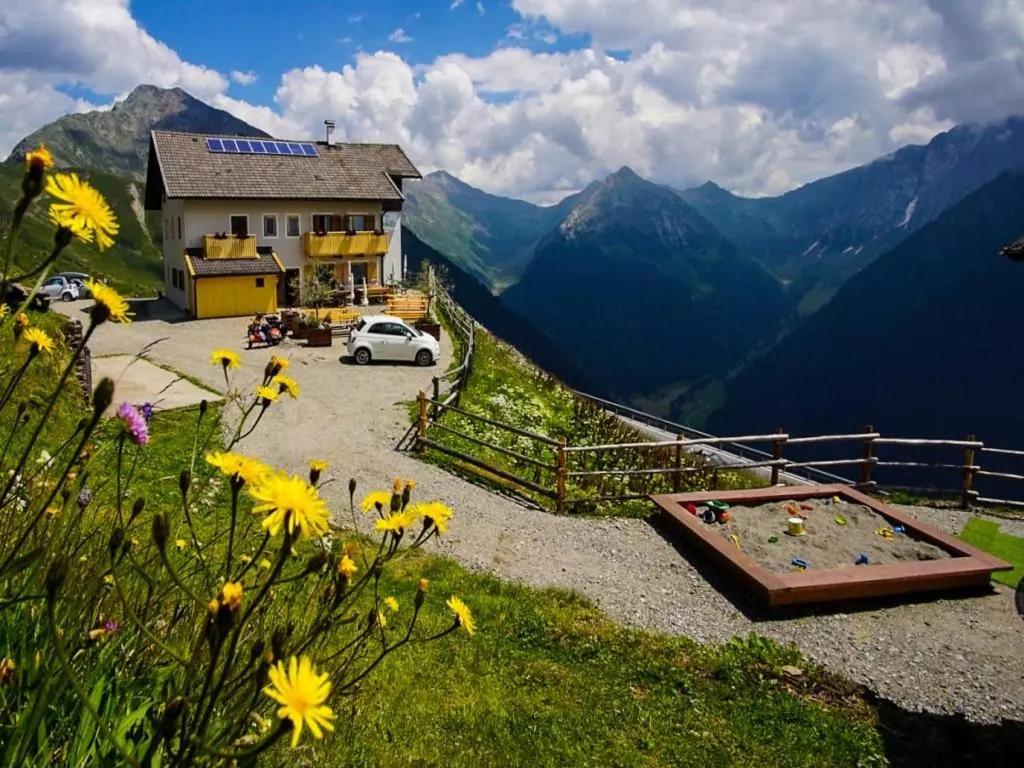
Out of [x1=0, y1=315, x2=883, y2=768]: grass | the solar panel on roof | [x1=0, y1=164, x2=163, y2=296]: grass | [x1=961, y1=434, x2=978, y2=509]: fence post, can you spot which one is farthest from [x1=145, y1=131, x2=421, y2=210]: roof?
[x1=0, y1=164, x2=163, y2=296]: grass

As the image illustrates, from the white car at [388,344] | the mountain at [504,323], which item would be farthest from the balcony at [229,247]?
the mountain at [504,323]

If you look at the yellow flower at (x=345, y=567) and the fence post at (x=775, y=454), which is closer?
the yellow flower at (x=345, y=567)

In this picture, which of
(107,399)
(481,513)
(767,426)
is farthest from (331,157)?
(767,426)

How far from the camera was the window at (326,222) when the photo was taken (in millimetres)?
38997

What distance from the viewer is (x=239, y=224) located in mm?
36844

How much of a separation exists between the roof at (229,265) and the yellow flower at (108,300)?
33961mm

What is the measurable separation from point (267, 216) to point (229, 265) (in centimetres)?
431

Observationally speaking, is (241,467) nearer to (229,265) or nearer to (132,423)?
(132,423)

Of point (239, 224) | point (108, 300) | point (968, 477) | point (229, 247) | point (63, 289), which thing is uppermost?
point (239, 224)

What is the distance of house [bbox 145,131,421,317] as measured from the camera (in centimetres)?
3484

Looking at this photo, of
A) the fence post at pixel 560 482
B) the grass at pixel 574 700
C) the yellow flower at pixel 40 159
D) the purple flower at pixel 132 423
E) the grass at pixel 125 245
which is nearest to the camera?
the yellow flower at pixel 40 159

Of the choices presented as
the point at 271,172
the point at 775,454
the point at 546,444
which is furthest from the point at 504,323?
the point at 775,454

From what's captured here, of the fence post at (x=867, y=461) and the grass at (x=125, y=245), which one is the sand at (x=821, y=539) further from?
the grass at (x=125, y=245)

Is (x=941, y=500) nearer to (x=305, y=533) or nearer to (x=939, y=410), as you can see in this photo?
(x=305, y=533)
